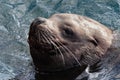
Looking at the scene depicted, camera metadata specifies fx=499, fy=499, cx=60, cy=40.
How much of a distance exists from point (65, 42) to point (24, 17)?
3986 millimetres

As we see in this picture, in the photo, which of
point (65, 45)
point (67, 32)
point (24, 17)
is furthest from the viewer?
point (24, 17)

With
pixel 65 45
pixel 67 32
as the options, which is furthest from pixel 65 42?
pixel 67 32

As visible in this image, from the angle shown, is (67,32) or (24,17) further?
(24,17)

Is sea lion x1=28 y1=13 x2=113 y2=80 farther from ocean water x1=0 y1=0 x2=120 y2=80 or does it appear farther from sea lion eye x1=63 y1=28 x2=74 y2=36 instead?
ocean water x1=0 y1=0 x2=120 y2=80

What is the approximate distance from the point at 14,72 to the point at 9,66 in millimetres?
336

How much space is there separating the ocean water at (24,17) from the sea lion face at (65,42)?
1.23 m

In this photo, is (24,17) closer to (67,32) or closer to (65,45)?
(67,32)

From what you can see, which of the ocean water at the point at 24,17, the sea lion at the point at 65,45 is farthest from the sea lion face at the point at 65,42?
the ocean water at the point at 24,17

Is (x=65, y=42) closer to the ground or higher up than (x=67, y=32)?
closer to the ground

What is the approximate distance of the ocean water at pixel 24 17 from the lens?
985cm

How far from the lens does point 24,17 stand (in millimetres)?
12008

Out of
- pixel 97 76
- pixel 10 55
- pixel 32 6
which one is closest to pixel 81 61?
pixel 97 76

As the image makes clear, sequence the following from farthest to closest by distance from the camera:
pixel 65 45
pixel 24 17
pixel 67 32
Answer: pixel 24 17, pixel 67 32, pixel 65 45

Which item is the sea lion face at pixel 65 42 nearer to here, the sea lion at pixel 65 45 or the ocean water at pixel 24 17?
the sea lion at pixel 65 45
